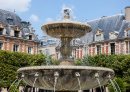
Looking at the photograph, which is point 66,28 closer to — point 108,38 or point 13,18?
point 108,38

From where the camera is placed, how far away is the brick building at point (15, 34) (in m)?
34.9

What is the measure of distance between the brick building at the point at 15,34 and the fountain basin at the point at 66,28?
24.0 m

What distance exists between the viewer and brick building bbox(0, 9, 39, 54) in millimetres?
34875

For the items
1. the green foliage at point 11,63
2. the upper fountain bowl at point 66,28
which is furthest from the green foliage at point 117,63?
the upper fountain bowl at point 66,28

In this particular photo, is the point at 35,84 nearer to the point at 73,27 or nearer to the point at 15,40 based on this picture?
the point at 73,27

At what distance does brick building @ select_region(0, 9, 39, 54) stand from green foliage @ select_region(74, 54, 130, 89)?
11393mm

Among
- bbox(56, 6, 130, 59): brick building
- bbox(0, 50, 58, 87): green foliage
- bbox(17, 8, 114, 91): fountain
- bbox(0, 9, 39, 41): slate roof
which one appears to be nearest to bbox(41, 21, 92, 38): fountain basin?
bbox(17, 8, 114, 91): fountain

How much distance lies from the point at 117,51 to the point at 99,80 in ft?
89.4

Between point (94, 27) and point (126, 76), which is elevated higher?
point (94, 27)

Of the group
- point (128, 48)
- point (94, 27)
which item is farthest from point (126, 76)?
point (94, 27)

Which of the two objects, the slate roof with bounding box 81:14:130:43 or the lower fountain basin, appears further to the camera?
the slate roof with bounding box 81:14:130:43

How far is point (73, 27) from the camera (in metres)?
11.0

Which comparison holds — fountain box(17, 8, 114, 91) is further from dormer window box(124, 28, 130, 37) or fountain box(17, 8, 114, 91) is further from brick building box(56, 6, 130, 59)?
dormer window box(124, 28, 130, 37)

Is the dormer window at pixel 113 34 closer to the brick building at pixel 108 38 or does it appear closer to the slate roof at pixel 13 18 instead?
the brick building at pixel 108 38
